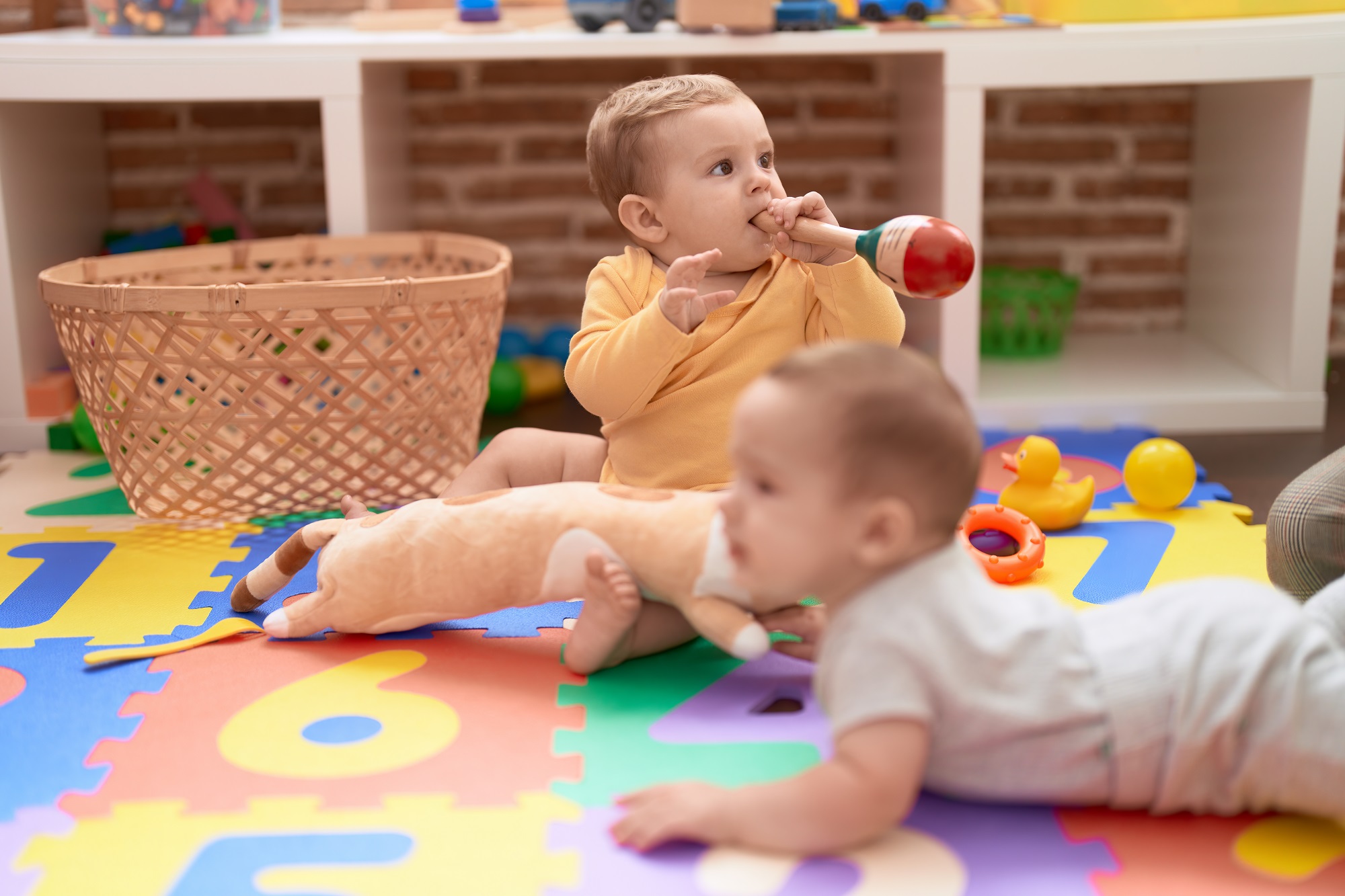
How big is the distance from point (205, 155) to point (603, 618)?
1440mm

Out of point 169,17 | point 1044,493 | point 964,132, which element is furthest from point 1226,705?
point 169,17

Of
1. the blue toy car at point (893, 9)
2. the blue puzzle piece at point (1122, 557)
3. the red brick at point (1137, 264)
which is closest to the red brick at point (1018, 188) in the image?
the red brick at point (1137, 264)

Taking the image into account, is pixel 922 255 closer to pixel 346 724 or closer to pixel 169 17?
pixel 346 724

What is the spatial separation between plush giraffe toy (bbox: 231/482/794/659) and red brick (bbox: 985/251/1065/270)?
1.32 metres

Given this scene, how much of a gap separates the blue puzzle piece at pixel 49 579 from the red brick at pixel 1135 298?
61.0 inches

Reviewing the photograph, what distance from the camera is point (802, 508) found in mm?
697

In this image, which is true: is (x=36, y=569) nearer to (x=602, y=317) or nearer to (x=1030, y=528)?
(x=602, y=317)

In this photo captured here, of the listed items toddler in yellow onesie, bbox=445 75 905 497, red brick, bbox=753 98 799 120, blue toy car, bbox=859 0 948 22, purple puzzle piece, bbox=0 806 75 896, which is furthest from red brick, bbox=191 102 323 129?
purple puzzle piece, bbox=0 806 75 896

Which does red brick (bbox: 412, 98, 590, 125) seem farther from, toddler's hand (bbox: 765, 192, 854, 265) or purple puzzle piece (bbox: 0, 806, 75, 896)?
purple puzzle piece (bbox: 0, 806, 75, 896)

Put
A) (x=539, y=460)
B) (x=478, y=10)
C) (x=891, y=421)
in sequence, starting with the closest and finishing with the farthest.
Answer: (x=891, y=421) → (x=539, y=460) → (x=478, y=10)

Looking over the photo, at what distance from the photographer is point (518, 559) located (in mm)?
945

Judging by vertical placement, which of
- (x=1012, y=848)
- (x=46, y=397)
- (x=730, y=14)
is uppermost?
(x=730, y=14)

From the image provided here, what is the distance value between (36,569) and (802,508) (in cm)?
85

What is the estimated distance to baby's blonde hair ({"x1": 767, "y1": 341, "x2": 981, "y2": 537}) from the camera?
684mm
